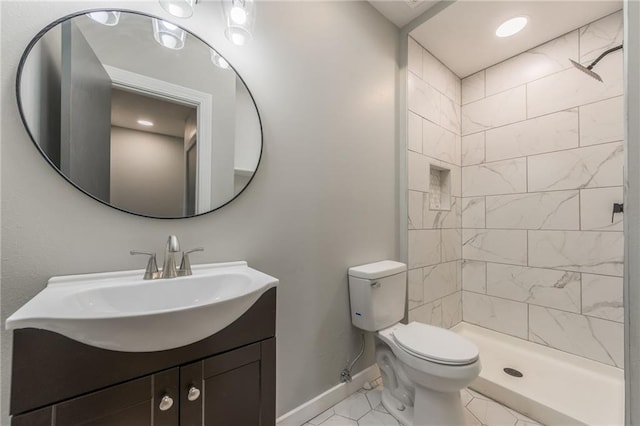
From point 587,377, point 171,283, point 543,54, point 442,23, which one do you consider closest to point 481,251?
point 587,377

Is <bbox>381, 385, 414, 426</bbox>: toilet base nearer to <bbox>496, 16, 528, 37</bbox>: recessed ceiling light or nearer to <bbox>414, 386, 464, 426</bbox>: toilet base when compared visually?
<bbox>414, 386, 464, 426</bbox>: toilet base

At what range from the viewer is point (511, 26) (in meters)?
1.77

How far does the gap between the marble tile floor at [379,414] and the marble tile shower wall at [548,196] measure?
80cm

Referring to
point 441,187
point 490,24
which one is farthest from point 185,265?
point 490,24

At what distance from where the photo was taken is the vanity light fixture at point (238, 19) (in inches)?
40.7

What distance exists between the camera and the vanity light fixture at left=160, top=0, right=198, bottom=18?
93 centimetres

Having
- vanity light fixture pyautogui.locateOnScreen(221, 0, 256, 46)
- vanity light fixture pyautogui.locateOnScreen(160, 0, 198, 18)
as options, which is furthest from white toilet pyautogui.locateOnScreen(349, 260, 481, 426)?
vanity light fixture pyautogui.locateOnScreen(160, 0, 198, 18)

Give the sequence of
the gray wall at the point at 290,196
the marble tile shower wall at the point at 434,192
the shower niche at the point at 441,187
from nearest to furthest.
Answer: the gray wall at the point at 290,196
the marble tile shower wall at the point at 434,192
the shower niche at the point at 441,187

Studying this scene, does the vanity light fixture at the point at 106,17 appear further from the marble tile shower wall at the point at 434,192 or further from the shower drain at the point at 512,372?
the shower drain at the point at 512,372

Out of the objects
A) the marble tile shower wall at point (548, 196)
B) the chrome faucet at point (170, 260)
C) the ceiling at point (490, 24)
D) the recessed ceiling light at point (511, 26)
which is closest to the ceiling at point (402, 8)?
the ceiling at point (490, 24)

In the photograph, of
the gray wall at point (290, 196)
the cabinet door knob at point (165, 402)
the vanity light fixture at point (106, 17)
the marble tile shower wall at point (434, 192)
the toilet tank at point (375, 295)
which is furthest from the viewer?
the marble tile shower wall at point (434, 192)

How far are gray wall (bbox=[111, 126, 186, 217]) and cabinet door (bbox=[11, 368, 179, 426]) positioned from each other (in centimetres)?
56

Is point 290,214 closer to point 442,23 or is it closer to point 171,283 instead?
point 171,283

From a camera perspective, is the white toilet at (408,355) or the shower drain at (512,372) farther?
the shower drain at (512,372)
